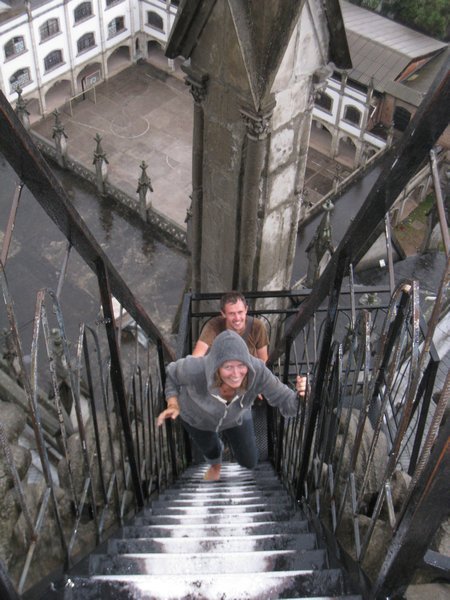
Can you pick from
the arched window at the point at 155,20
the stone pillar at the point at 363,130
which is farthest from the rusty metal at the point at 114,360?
the arched window at the point at 155,20

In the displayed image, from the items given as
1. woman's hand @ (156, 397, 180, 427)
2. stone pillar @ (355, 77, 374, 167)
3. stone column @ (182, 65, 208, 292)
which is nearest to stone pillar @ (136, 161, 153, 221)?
stone column @ (182, 65, 208, 292)

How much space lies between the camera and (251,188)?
9.01 meters

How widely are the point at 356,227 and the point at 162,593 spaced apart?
2546mm

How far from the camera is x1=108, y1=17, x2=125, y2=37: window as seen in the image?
37969 mm

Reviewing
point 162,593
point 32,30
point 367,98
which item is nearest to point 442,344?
point 162,593

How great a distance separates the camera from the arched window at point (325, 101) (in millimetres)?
34250

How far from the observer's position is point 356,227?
477 cm

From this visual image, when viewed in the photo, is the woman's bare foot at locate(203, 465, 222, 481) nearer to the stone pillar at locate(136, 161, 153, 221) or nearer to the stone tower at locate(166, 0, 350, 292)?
the stone tower at locate(166, 0, 350, 292)

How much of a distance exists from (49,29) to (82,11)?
7.34ft

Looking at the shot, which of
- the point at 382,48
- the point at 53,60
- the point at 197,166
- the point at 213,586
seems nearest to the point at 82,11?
the point at 53,60

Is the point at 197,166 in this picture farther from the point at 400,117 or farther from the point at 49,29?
the point at 49,29

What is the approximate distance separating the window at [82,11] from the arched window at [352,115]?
1383 cm

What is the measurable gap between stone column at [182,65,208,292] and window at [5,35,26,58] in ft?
85.6

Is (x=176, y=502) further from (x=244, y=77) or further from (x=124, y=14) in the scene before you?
(x=124, y=14)
